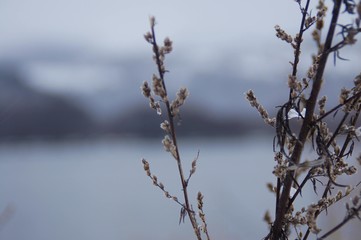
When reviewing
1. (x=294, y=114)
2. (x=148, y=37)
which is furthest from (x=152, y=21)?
(x=294, y=114)

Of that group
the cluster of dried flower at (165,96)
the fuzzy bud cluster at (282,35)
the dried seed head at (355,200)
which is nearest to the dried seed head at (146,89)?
the cluster of dried flower at (165,96)

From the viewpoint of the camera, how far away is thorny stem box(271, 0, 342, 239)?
935 mm

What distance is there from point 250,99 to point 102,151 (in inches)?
1201

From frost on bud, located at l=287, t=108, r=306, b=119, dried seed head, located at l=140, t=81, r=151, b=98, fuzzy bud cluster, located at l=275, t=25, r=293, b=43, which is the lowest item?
dried seed head, located at l=140, t=81, r=151, b=98

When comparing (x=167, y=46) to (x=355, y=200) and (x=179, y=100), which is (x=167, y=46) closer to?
(x=179, y=100)

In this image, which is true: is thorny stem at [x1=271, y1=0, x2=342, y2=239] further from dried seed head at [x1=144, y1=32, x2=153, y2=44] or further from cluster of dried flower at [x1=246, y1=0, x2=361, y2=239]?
dried seed head at [x1=144, y1=32, x2=153, y2=44]

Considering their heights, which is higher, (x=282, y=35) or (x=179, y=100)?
(x=282, y=35)

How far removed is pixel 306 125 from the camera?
1.02 meters

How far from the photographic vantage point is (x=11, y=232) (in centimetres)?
1058

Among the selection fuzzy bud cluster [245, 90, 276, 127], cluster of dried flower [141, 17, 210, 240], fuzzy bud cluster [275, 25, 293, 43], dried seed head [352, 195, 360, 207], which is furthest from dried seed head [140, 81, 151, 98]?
dried seed head [352, 195, 360, 207]

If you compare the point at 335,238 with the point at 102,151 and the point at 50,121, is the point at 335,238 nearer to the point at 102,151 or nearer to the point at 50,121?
the point at 102,151

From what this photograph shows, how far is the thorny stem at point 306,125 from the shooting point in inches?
36.8

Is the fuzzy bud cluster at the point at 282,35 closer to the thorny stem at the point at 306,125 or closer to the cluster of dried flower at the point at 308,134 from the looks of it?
the cluster of dried flower at the point at 308,134

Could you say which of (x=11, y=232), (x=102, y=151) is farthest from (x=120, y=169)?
(x=11, y=232)
